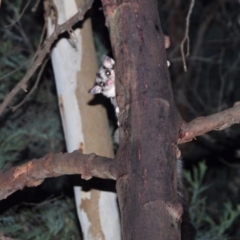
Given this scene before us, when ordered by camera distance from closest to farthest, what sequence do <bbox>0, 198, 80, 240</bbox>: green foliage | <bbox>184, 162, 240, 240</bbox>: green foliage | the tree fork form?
the tree fork < <bbox>0, 198, 80, 240</bbox>: green foliage < <bbox>184, 162, 240, 240</bbox>: green foliage

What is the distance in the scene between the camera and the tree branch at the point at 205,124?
158 cm

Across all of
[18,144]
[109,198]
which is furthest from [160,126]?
[18,144]

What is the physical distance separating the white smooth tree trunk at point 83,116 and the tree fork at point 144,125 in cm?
90

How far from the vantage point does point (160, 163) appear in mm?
1408

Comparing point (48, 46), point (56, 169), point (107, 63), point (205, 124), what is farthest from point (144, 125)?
point (107, 63)

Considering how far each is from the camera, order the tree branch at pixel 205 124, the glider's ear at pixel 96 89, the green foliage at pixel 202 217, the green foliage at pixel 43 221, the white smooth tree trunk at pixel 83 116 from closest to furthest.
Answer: the tree branch at pixel 205 124
the glider's ear at pixel 96 89
the white smooth tree trunk at pixel 83 116
the green foliage at pixel 43 221
the green foliage at pixel 202 217

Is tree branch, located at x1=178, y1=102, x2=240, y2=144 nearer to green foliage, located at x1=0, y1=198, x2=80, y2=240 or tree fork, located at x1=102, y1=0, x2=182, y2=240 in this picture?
tree fork, located at x1=102, y1=0, x2=182, y2=240

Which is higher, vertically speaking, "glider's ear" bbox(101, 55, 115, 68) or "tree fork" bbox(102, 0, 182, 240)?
"glider's ear" bbox(101, 55, 115, 68)

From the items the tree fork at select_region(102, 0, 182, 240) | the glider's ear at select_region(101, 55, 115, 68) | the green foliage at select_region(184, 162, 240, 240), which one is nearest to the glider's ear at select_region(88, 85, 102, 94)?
the glider's ear at select_region(101, 55, 115, 68)

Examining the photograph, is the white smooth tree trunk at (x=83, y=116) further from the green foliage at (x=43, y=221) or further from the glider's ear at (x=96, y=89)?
the green foliage at (x=43, y=221)

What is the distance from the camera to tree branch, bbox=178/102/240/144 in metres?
1.58

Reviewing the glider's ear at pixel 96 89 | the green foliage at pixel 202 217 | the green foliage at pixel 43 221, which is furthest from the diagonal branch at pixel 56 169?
the green foliage at pixel 202 217

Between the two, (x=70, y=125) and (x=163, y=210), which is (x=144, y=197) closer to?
(x=163, y=210)

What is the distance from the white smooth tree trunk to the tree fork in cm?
90
